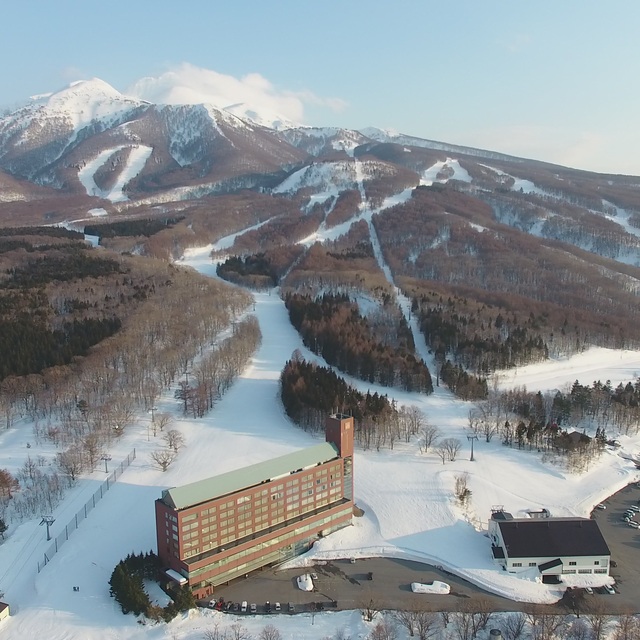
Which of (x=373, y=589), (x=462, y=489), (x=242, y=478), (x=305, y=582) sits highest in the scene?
(x=242, y=478)

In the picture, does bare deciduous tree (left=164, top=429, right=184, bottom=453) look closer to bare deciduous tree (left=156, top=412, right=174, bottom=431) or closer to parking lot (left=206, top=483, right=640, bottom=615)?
bare deciduous tree (left=156, top=412, right=174, bottom=431)

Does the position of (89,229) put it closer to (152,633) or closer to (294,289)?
(294,289)

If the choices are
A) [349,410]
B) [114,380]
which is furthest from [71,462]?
[349,410]

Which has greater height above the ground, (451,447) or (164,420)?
(164,420)

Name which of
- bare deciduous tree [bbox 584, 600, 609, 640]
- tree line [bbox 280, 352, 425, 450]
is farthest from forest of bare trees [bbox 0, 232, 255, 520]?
bare deciduous tree [bbox 584, 600, 609, 640]

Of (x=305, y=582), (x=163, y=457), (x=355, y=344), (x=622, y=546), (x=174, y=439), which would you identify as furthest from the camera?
(x=355, y=344)

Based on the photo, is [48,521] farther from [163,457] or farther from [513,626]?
[513,626]

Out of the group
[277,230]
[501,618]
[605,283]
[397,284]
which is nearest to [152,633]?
[501,618]
